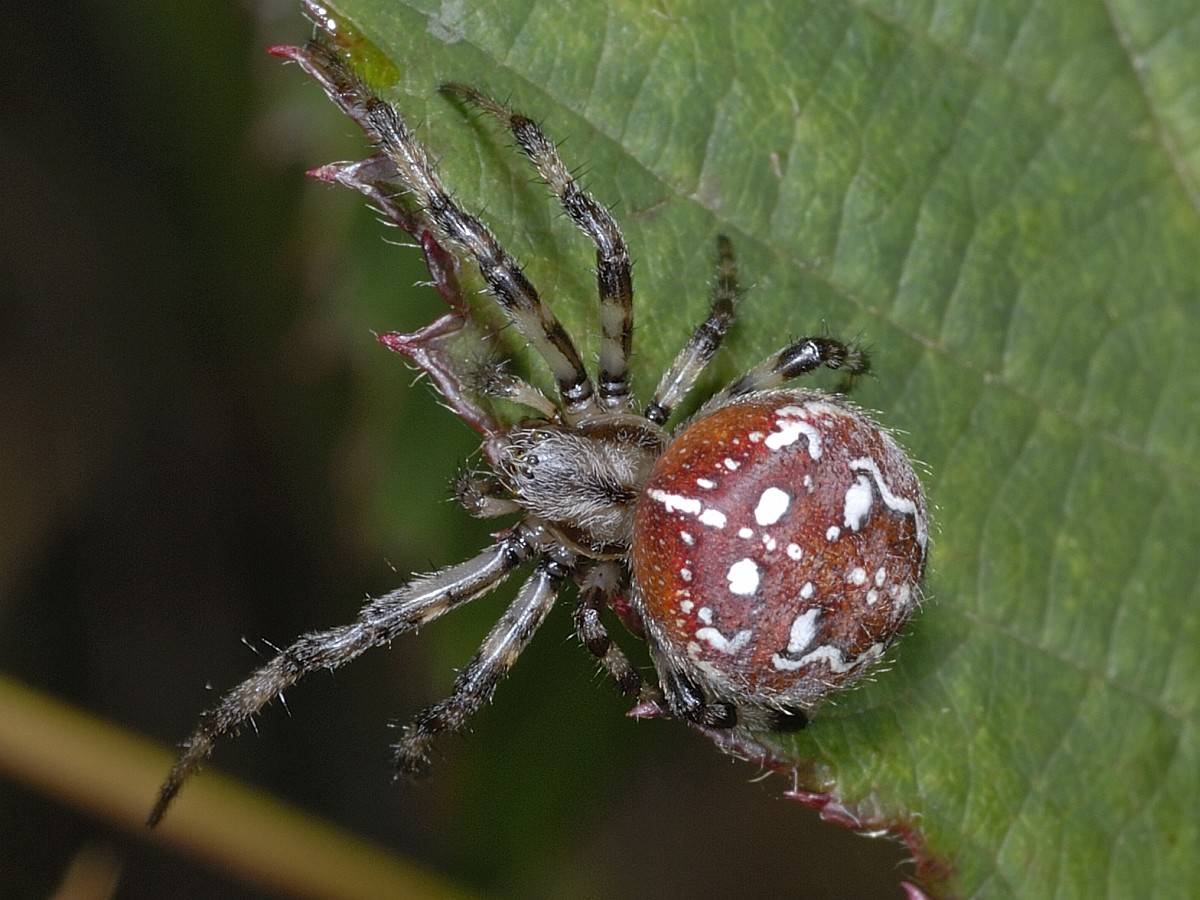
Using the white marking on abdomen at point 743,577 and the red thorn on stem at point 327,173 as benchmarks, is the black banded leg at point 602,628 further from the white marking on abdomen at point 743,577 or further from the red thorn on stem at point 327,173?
the red thorn on stem at point 327,173

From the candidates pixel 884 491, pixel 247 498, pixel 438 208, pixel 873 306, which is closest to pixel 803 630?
pixel 884 491

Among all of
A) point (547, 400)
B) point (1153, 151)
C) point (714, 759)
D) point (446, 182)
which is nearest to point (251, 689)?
point (547, 400)

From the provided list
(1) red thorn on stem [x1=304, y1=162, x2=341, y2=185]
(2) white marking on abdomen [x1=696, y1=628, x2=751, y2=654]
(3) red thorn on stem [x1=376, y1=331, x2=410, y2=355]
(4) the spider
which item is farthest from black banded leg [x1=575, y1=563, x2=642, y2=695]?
(1) red thorn on stem [x1=304, y1=162, x2=341, y2=185]

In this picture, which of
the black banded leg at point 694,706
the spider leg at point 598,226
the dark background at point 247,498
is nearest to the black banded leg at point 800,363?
the spider leg at point 598,226

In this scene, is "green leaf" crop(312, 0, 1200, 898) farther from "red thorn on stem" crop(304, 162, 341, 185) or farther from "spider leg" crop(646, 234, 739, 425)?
"red thorn on stem" crop(304, 162, 341, 185)

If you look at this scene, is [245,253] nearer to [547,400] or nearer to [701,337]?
[547,400]

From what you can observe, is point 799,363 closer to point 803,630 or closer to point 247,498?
point 803,630
